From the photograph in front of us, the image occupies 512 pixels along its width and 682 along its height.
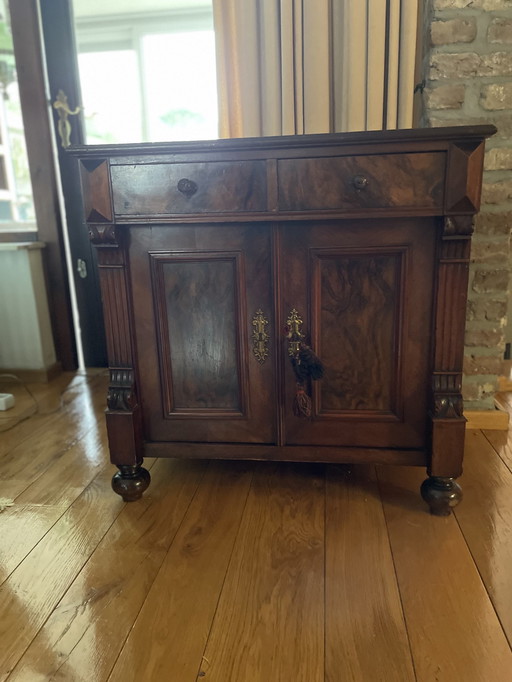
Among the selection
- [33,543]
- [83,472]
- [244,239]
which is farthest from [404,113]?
[33,543]

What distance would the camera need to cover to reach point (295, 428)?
132 centimetres

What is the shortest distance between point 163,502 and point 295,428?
416mm

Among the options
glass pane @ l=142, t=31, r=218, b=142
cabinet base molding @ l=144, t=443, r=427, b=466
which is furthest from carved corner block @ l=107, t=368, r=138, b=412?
glass pane @ l=142, t=31, r=218, b=142

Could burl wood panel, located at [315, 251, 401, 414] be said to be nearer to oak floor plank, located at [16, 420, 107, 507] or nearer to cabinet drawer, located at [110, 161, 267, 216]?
cabinet drawer, located at [110, 161, 267, 216]

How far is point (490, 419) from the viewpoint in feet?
5.78

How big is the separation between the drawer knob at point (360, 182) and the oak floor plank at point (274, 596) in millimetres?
806

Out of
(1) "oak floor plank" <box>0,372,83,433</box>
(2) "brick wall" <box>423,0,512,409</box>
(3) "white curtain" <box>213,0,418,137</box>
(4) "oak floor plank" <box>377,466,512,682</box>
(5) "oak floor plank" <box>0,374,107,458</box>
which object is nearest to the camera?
(4) "oak floor plank" <box>377,466,512,682</box>

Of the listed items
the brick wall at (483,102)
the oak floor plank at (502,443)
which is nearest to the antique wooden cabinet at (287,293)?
the oak floor plank at (502,443)

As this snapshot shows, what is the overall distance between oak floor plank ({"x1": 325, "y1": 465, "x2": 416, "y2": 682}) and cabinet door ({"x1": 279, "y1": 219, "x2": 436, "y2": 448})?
6.9 inches

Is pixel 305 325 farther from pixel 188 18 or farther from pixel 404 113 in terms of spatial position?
pixel 188 18

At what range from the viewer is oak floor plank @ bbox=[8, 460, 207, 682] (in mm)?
876

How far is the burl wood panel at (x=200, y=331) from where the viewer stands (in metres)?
1.27

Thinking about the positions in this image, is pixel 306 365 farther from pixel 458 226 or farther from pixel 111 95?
pixel 111 95

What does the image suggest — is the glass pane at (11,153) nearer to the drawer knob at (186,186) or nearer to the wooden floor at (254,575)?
the wooden floor at (254,575)
